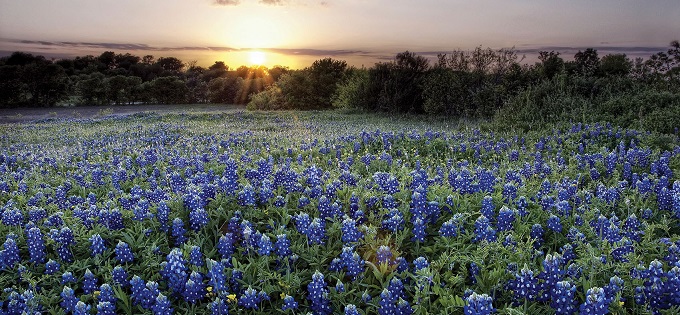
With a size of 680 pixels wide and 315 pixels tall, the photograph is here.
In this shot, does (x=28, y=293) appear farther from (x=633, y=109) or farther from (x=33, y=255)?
(x=633, y=109)

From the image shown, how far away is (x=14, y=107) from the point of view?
5569cm

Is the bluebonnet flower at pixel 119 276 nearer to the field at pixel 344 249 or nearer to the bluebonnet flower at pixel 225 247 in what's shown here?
the field at pixel 344 249

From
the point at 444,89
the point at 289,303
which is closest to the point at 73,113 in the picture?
the point at 444,89

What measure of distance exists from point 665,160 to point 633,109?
28.4 feet

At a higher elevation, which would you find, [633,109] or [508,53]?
[508,53]

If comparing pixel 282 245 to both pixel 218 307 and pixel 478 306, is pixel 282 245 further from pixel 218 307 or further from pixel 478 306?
pixel 478 306

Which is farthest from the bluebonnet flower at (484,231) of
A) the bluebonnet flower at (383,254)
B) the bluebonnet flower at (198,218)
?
the bluebonnet flower at (198,218)

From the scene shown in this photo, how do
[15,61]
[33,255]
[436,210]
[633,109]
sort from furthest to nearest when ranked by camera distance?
[15,61], [633,109], [436,210], [33,255]

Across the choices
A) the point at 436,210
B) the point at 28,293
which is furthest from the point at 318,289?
the point at 28,293

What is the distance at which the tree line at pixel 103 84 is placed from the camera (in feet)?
188

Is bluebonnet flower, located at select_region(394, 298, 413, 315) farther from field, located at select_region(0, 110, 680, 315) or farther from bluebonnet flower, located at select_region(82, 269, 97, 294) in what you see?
bluebonnet flower, located at select_region(82, 269, 97, 294)

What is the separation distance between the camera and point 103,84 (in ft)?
198

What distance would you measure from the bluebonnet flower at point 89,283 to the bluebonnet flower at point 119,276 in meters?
0.16

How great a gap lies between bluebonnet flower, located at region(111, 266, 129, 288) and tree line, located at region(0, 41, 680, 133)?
533 inches
